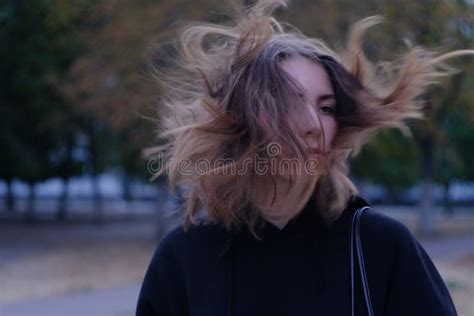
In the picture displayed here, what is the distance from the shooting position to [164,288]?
196 centimetres

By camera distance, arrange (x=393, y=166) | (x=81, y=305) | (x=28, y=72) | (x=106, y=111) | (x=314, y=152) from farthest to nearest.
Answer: (x=393, y=166) → (x=28, y=72) → (x=106, y=111) → (x=81, y=305) → (x=314, y=152)

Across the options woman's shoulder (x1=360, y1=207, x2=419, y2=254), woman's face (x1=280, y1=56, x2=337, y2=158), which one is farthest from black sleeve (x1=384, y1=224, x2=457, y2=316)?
woman's face (x1=280, y1=56, x2=337, y2=158)

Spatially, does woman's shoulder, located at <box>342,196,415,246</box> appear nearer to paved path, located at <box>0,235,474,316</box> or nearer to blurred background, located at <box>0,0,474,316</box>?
blurred background, located at <box>0,0,474,316</box>

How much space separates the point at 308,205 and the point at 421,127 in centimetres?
1435

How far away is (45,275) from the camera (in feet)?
44.7

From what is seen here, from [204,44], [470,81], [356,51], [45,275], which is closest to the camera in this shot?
[356,51]

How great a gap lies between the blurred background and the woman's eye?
14.5ft

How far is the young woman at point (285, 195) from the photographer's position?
1.77m

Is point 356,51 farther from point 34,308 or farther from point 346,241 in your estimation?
point 34,308

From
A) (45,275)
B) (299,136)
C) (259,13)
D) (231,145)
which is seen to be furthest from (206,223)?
(45,275)

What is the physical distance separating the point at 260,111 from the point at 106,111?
46.6 ft

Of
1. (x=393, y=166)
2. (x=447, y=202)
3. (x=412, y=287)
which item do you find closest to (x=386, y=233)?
(x=412, y=287)

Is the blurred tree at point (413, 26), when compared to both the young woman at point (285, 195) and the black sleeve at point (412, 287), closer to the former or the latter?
the young woman at point (285, 195)

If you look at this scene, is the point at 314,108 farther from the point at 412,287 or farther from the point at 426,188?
the point at 426,188
